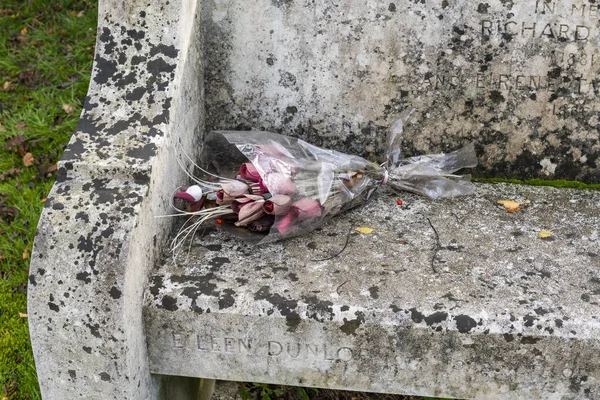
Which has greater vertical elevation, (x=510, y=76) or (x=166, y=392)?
(x=510, y=76)

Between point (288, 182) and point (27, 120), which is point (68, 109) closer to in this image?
point (27, 120)

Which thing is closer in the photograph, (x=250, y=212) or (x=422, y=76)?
(x=250, y=212)

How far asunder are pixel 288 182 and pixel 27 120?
251cm

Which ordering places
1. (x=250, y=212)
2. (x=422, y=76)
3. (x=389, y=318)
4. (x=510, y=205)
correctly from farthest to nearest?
(x=422, y=76) → (x=510, y=205) → (x=250, y=212) → (x=389, y=318)

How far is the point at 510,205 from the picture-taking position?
8.91 ft

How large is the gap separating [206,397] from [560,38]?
2.09 metres

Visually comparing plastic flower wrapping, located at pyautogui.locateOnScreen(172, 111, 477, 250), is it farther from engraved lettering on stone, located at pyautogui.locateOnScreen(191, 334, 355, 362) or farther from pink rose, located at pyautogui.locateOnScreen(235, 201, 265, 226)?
engraved lettering on stone, located at pyautogui.locateOnScreen(191, 334, 355, 362)

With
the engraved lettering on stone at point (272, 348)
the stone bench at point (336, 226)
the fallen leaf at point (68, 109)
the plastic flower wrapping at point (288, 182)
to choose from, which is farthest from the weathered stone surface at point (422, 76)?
the fallen leaf at point (68, 109)

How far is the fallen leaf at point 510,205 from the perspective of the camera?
8.84 ft

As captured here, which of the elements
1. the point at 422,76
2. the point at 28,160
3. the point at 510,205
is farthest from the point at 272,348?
the point at 28,160

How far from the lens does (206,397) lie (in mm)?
3111

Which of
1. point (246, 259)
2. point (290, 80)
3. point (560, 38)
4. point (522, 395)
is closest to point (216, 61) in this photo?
point (290, 80)

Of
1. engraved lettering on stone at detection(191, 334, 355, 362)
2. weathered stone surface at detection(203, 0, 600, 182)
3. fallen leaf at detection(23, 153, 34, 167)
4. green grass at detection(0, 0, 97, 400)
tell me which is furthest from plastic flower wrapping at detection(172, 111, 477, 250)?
fallen leaf at detection(23, 153, 34, 167)

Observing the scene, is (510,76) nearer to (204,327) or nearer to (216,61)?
(216,61)
